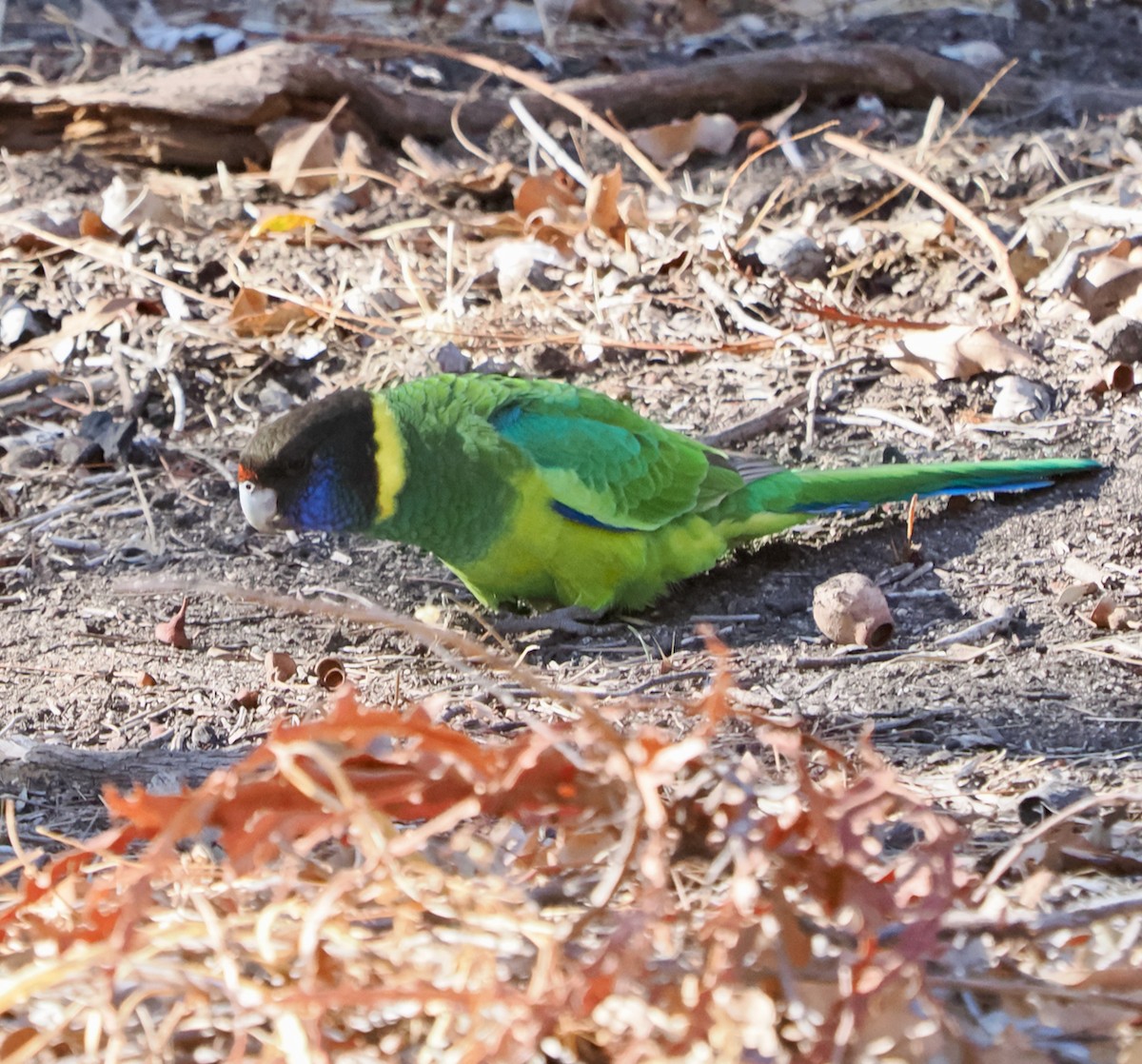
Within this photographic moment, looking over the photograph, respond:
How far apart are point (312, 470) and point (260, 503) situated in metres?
0.16

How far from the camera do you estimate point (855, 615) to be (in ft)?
10.8

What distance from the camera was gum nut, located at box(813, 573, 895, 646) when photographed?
3299 millimetres

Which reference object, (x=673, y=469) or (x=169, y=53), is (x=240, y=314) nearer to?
(x=673, y=469)

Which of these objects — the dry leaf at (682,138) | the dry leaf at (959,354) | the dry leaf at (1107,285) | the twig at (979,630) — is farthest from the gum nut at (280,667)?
the dry leaf at (682,138)

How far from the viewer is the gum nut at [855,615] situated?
3299mm

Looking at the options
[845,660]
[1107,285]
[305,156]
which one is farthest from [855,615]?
[305,156]

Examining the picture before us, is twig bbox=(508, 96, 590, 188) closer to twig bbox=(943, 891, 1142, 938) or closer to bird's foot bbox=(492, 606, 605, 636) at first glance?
bird's foot bbox=(492, 606, 605, 636)

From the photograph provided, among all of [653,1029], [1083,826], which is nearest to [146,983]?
[653,1029]

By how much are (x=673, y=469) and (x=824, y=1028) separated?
8.43 ft

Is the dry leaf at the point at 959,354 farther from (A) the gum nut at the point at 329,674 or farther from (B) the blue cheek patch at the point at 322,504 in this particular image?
(A) the gum nut at the point at 329,674

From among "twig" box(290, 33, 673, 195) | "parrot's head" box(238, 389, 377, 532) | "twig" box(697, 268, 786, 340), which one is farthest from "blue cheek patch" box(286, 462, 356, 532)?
"twig" box(290, 33, 673, 195)

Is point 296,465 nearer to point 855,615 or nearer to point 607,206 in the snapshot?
point 855,615

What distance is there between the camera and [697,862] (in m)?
1.73

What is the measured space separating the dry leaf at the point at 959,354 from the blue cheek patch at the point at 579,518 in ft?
4.34
